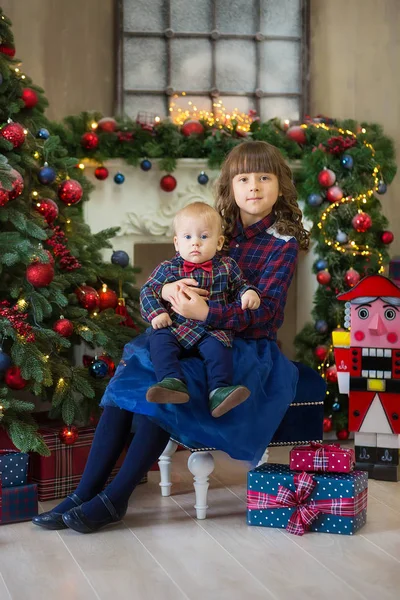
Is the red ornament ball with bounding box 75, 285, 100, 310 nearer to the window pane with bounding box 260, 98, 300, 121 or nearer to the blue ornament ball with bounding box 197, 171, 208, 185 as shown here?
the blue ornament ball with bounding box 197, 171, 208, 185

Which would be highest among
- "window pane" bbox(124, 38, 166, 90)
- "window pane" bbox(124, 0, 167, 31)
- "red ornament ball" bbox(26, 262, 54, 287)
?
"window pane" bbox(124, 0, 167, 31)

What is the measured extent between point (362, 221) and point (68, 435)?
5.90ft

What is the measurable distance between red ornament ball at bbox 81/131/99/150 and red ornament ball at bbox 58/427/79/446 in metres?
1.51

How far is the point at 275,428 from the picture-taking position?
305 centimetres

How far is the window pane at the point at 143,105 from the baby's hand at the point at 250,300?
6.90 feet

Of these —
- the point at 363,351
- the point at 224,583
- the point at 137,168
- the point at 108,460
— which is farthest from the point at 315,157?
the point at 224,583

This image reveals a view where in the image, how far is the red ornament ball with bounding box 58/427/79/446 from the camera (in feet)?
10.8

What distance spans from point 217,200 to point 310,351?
1.25 meters

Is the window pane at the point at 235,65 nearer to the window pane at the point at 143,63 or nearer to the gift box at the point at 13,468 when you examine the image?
the window pane at the point at 143,63

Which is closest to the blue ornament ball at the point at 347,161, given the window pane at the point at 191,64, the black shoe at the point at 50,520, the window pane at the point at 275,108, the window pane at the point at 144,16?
the window pane at the point at 275,108

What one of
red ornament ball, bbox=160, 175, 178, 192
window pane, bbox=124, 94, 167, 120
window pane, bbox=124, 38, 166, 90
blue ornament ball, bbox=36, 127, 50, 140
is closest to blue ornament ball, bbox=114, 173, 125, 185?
red ornament ball, bbox=160, 175, 178, 192

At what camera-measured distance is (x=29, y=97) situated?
354 centimetres

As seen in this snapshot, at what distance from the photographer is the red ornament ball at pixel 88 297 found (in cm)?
350

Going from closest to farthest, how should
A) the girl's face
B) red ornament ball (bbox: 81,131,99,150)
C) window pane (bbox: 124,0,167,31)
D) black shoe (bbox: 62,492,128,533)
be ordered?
black shoe (bbox: 62,492,128,533), the girl's face, red ornament ball (bbox: 81,131,99,150), window pane (bbox: 124,0,167,31)
